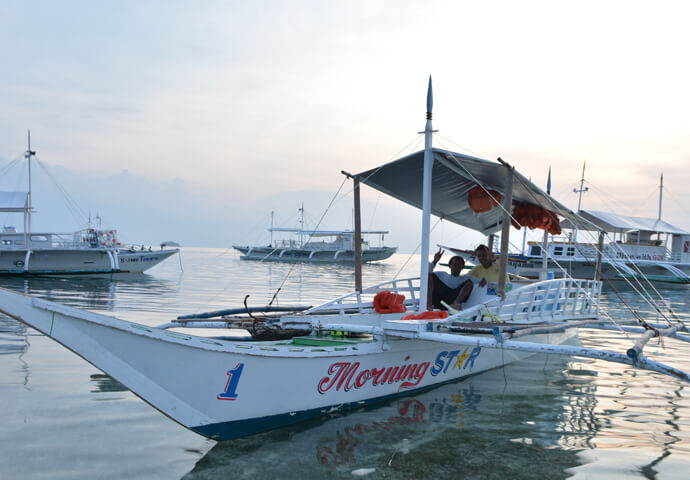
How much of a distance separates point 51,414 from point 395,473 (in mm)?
4136

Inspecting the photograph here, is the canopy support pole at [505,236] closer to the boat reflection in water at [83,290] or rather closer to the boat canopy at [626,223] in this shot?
the boat reflection in water at [83,290]

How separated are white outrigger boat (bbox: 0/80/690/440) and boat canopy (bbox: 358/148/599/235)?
0.04 metres

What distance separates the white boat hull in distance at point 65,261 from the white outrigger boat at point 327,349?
2698 cm

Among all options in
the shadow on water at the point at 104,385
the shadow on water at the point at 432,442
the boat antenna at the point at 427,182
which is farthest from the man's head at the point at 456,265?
the shadow on water at the point at 104,385

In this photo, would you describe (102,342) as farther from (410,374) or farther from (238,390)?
(410,374)

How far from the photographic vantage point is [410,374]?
21.6 ft

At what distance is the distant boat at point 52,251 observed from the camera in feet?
94.5

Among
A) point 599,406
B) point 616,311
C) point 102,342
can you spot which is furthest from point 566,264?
point 102,342

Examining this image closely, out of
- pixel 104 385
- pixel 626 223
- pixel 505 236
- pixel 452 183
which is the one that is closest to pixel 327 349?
pixel 505 236

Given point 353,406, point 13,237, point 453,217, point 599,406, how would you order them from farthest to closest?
point 13,237
point 453,217
point 599,406
point 353,406

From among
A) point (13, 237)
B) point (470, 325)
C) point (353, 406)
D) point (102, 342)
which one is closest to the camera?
point (102, 342)

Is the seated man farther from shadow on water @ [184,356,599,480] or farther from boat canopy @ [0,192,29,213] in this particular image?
boat canopy @ [0,192,29,213]

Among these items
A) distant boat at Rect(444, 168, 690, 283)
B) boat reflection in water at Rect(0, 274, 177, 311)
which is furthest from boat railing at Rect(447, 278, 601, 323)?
distant boat at Rect(444, 168, 690, 283)

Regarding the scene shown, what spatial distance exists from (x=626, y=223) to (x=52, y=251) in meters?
41.5
